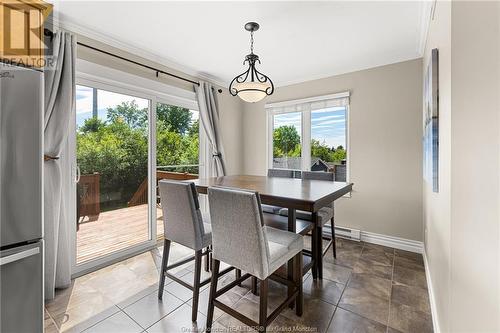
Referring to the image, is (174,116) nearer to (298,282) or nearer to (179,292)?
(179,292)

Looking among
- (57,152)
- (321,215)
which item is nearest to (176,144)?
(57,152)

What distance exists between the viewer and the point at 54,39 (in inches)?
84.3

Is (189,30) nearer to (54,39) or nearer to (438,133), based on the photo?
(54,39)

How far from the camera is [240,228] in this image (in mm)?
1496

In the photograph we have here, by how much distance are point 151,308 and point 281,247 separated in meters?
1.22

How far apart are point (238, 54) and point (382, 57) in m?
1.88

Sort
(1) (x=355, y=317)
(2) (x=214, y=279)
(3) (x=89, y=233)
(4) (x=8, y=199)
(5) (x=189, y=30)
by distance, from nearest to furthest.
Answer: (4) (x=8, y=199)
(2) (x=214, y=279)
(1) (x=355, y=317)
(5) (x=189, y=30)
(3) (x=89, y=233)

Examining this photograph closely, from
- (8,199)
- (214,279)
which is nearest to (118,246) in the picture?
(214,279)

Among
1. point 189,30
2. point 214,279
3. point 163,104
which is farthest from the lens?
point 163,104

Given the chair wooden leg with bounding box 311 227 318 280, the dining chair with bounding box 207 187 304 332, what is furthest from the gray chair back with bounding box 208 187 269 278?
the chair wooden leg with bounding box 311 227 318 280

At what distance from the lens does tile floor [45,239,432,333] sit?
1.73 m

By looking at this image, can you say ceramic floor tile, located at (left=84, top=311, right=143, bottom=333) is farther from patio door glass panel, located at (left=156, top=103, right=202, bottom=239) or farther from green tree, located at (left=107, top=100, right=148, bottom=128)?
green tree, located at (left=107, top=100, right=148, bottom=128)

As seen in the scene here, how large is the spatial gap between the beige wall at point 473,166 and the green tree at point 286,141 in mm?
2876

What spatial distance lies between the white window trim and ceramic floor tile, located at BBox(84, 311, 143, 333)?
3.11ft
